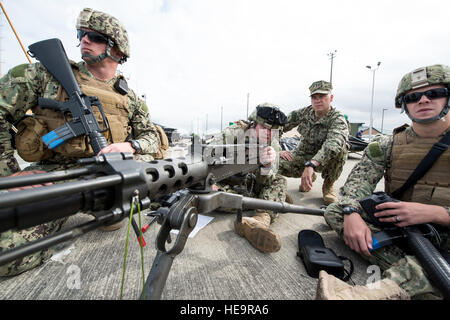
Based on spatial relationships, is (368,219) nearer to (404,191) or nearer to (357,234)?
(357,234)

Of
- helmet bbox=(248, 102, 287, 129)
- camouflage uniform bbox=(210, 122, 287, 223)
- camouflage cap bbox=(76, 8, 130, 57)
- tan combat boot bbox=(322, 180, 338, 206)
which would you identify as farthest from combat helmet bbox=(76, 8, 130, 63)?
tan combat boot bbox=(322, 180, 338, 206)

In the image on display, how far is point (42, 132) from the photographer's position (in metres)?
1.85

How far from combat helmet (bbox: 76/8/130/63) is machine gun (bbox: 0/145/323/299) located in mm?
1796

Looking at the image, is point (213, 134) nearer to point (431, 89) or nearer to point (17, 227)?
point (431, 89)

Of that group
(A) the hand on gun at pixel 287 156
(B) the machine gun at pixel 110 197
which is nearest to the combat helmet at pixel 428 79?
(B) the machine gun at pixel 110 197

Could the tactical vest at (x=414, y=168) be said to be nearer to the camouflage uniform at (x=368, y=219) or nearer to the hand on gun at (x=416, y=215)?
the camouflage uniform at (x=368, y=219)

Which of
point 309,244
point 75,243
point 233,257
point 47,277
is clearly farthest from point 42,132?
point 309,244

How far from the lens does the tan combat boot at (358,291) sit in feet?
3.35

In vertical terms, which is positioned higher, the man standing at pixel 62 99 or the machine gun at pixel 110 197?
the man standing at pixel 62 99

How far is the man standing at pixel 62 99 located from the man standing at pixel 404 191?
2088 mm

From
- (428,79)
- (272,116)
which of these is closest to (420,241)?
(428,79)

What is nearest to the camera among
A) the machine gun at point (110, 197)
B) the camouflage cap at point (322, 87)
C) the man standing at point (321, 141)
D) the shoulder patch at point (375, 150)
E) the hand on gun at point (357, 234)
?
the machine gun at point (110, 197)

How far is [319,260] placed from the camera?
142 cm

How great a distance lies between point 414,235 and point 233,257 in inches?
51.3
